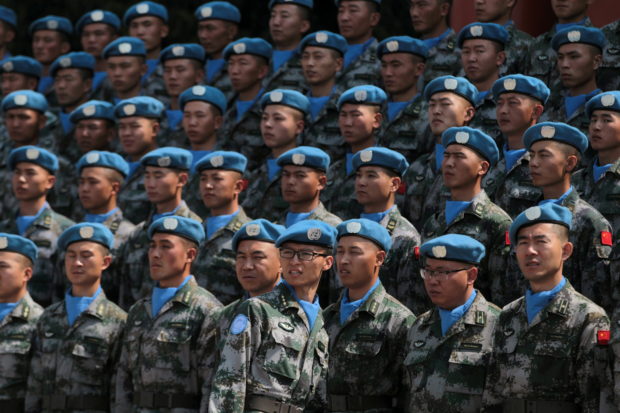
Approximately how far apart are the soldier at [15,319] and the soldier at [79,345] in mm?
125

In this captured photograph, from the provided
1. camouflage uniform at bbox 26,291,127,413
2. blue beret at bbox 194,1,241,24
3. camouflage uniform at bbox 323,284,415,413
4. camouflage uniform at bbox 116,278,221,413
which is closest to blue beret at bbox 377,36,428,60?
blue beret at bbox 194,1,241,24

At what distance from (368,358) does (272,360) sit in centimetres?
82

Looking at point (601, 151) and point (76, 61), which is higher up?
point (76, 61)

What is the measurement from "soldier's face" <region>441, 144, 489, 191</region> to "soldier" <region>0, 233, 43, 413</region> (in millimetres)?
2919

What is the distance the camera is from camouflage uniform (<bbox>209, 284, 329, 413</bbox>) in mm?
7336

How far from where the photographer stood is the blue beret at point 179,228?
360 inches

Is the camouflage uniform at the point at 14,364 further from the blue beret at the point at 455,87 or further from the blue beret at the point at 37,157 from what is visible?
the blue beret at the point at 455,87

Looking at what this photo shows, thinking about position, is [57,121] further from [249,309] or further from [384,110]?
[249,309]

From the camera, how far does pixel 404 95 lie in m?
11.3

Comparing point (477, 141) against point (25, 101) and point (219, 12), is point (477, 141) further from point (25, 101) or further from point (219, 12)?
point (25, 101)

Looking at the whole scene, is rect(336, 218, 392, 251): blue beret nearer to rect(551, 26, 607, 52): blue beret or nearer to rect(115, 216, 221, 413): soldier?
rect(115, 216, 221, 413): soldier

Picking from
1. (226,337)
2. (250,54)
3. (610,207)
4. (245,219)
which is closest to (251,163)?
(250,54)

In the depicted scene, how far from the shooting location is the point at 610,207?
8.98m

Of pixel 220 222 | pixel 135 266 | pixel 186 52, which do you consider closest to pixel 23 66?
pixel 186 52
